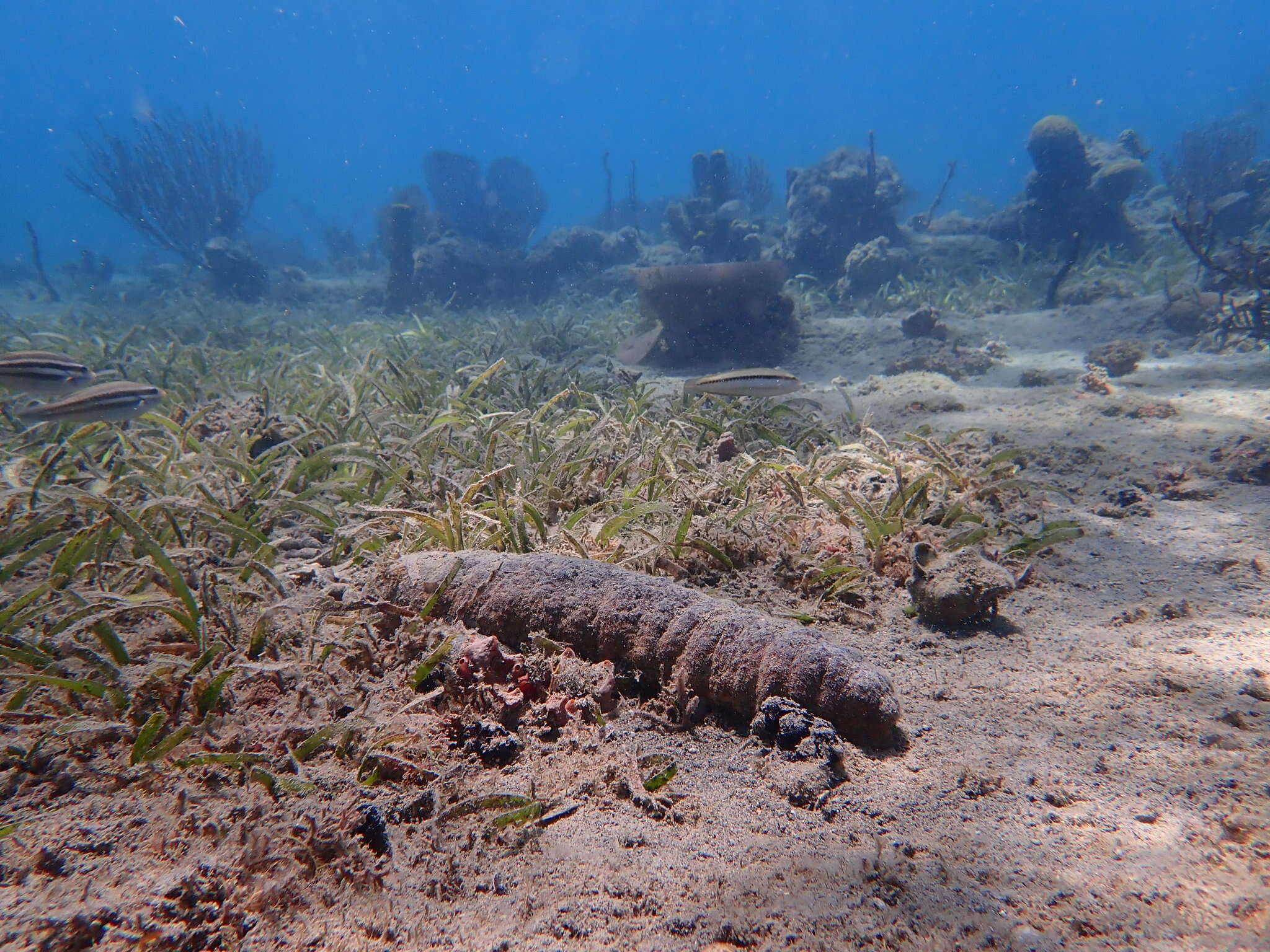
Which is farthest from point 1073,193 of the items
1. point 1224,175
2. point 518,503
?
point 518,503

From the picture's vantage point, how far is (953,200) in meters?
49.5

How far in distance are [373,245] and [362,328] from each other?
19.5 metres

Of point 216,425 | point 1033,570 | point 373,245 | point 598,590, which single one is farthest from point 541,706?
point 373,245

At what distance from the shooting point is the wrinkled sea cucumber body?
213 centimetres

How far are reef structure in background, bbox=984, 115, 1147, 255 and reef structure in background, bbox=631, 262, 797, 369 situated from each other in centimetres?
1070

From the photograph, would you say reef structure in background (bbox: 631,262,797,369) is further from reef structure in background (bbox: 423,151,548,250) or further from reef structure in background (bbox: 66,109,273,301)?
reef structure in background (bbox: 66,109,273,301)

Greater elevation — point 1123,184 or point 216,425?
point 1123,184

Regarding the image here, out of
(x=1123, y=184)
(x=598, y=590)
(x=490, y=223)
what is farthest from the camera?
(x=490, y=223)

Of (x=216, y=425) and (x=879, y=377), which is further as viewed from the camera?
(x=879, y=377)

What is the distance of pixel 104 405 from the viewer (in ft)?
12.8

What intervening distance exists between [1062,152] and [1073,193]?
1148 millimetres

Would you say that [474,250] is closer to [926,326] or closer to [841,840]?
[926,326]

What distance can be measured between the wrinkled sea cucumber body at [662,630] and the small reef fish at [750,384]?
2670mm

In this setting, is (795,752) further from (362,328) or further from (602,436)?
(362,328)
